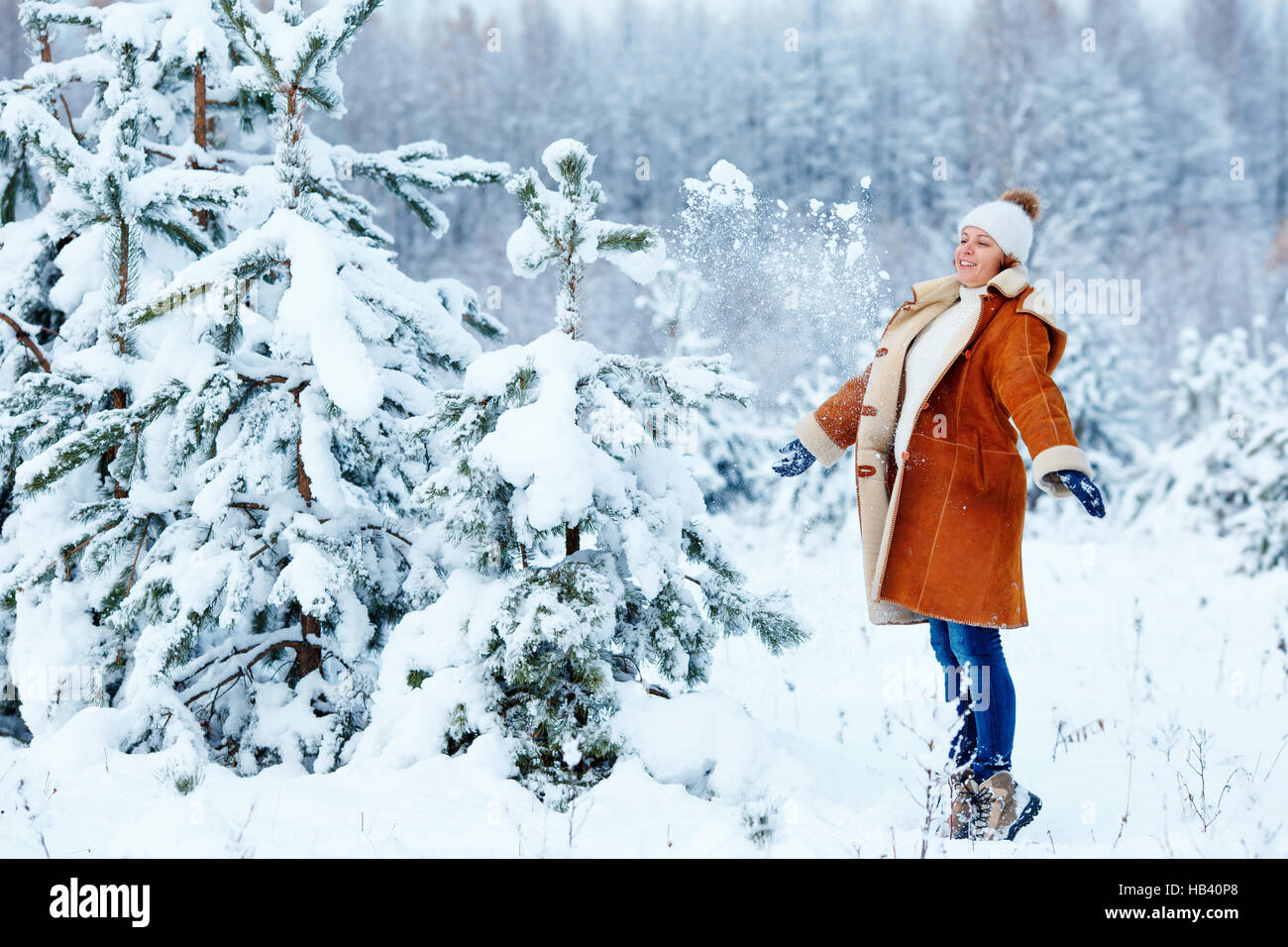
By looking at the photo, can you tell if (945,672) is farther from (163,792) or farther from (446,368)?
(163,792)

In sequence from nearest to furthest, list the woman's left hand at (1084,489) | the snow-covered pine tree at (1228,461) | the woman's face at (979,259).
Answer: the woman's left hand at (1084,489) < the woman's face at (979,259) < the snow-covered pine tree at (1228,461)

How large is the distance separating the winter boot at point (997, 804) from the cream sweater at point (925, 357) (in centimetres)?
103

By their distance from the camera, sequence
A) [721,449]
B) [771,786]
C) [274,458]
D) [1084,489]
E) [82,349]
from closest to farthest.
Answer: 1. [1084,489]
2. [771,786]
3. [274,458]
4. [82,349]
5. [721,449]

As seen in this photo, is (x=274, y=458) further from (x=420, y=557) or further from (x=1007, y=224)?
(x=1007, y=224)

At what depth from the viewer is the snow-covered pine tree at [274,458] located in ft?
10.5

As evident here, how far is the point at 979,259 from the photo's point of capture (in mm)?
2959

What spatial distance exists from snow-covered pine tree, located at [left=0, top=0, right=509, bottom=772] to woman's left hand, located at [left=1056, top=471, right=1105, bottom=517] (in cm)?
210

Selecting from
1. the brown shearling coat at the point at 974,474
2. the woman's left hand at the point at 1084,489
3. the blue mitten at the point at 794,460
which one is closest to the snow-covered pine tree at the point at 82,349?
the blue mitten at the point at 794,460

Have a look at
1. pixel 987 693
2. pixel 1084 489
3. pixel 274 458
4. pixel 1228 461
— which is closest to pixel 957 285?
pixel 1084 489

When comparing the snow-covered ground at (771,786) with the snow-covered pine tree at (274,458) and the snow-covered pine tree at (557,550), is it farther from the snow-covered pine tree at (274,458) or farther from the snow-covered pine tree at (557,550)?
the snow-covered pine tree at (274,458)

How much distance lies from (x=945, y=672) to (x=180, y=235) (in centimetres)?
346

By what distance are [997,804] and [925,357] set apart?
1.41 meters

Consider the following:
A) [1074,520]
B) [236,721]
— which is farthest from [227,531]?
[1074,520]

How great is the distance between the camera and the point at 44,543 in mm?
3650
